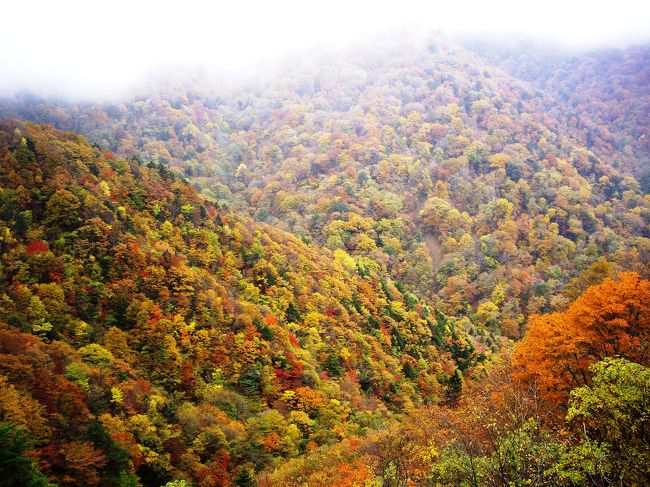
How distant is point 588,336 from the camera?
128 feet

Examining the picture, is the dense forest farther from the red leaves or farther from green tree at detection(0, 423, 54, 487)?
the red leaves

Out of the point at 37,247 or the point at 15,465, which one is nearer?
the point at 15,465

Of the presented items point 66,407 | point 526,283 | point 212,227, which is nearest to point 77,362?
point 66,407

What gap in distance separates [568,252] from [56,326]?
6325 inches

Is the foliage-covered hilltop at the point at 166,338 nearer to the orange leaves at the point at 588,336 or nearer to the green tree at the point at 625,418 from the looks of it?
the orange leaves at the point at 588,336

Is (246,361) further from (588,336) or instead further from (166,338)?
(588,336)

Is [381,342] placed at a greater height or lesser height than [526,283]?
greater

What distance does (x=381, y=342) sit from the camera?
3314 inches

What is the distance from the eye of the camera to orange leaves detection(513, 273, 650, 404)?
37250 millimetres

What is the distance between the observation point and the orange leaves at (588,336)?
3725cm

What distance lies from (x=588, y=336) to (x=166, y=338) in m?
46.5

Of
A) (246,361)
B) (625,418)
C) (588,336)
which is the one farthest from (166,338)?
(625,418)

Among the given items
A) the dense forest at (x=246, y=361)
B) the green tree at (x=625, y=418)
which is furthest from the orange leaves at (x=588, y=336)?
the green tree at (x=625, y=418)

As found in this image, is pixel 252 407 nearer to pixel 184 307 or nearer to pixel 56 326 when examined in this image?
pixel 184 307
